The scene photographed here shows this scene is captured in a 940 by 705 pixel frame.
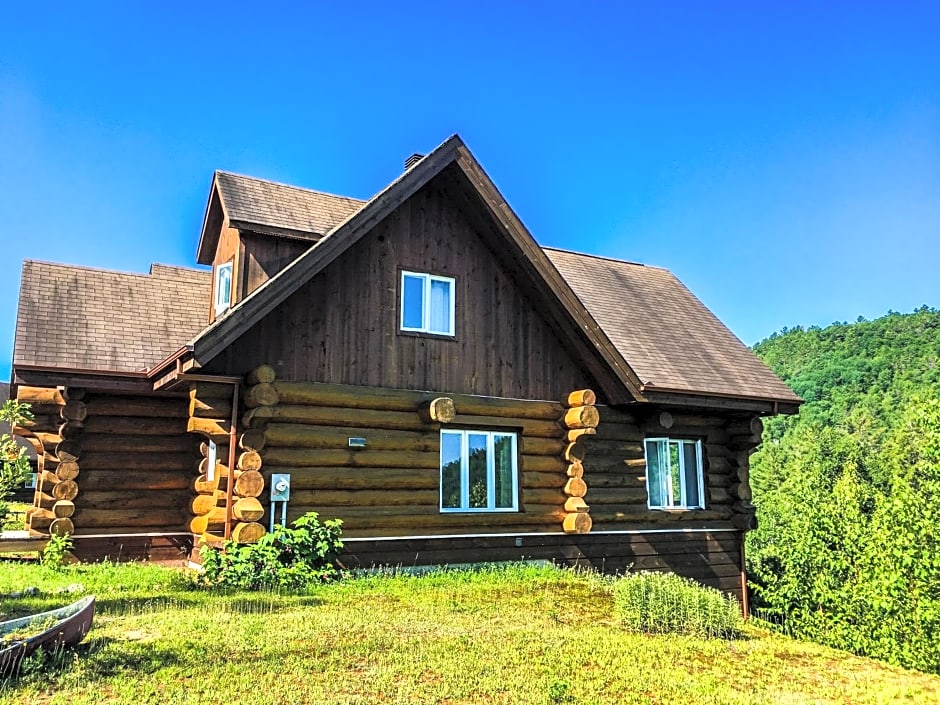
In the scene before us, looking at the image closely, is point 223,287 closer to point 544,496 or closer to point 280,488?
point 280,488

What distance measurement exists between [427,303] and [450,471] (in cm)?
314

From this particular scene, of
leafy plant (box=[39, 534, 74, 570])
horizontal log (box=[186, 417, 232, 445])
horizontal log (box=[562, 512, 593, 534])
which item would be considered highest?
horizontal log (box=[186, 417, 232, 445])

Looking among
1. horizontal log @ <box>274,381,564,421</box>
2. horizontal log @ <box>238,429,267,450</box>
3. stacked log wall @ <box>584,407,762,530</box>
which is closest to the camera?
horizontal log @ <box>238,429,267,450</box>

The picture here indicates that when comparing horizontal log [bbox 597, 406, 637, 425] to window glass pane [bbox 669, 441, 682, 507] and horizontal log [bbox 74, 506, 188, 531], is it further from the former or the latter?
horizontal log [bbox 74, 506, 188, 531]

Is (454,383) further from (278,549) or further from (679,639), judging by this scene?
(679,639)

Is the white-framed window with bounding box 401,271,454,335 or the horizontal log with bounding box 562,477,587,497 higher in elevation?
the white-framed window with bounding box 401,271,454,335

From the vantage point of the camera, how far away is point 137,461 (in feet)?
Answer: 50.2

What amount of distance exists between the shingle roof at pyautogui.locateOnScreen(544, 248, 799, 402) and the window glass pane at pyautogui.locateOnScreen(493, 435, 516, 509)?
123 inches

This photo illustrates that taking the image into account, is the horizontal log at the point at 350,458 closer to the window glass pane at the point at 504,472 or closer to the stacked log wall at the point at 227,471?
the stacked log wall at the point at 227,471

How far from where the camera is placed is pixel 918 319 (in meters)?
77.2

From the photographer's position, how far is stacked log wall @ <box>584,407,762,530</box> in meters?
16.5

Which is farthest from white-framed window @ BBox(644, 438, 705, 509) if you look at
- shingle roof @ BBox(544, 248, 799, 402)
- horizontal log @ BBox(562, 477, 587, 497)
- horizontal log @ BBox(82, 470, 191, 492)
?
horizontal log @ BBox(82, 470, 191, 492)

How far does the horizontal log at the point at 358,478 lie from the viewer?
13.0 meters

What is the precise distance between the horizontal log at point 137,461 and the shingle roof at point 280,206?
4.92 meters
